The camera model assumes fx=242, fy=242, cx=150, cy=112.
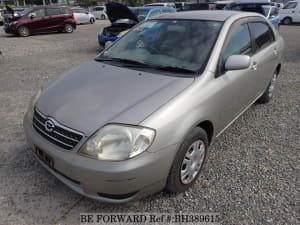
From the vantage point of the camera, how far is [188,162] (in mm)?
2221

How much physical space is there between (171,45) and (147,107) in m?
1.09

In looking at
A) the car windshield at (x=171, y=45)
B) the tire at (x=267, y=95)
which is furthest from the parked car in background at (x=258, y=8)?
the car windshield at (x=171, y=45)

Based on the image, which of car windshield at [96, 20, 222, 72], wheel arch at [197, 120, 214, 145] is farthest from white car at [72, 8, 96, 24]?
wheel arch at [197, 120, 214, 145]

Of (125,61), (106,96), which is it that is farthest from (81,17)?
(106,96)

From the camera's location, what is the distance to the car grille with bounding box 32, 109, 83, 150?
1880mm

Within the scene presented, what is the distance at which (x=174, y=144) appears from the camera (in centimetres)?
192

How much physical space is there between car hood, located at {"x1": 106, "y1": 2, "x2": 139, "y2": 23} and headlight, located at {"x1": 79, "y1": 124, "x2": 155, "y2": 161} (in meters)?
7.22

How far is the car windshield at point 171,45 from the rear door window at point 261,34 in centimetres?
86

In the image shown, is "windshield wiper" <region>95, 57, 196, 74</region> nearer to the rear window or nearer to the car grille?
the car grille

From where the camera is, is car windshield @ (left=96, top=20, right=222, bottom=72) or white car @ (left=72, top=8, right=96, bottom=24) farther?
white car @ (left=72, top=8, right=96, bottom=24)

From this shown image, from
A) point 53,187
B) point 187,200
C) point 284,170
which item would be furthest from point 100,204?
point 284,170

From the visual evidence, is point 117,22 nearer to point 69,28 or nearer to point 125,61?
point 125,61

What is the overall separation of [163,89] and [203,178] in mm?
1072

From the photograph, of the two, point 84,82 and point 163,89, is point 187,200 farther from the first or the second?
point 84,82
